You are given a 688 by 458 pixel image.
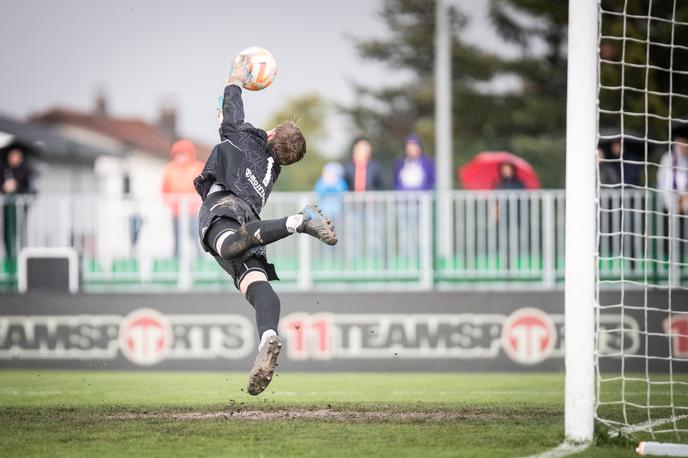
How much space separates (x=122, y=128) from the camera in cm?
7581

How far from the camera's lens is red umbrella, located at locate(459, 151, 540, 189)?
18.1 meters

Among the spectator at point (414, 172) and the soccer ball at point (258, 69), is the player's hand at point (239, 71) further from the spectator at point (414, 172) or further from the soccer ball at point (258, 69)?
Answer: the spectator at point (414, 172)

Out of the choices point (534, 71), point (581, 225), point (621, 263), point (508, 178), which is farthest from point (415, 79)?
point (581, 225)

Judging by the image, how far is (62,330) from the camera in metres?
14.9

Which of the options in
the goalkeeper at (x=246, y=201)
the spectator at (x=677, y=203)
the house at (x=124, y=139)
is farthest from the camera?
the house at (x=124, y=139)

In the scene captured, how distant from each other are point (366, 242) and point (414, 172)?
1.32 m

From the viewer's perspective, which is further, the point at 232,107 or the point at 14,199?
the point at 14,199

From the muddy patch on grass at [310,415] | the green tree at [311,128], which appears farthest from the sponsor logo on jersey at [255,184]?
the green tree at [311,128]

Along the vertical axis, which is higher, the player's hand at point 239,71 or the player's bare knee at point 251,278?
the player's hand at point 239,71

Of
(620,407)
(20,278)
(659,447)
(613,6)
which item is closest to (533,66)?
(613,6)

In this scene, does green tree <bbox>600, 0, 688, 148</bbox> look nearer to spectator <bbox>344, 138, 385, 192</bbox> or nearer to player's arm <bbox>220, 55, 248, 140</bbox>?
spectator <bbox>344, 138, 385, 192</bbox>

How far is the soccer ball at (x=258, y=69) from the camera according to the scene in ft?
28.5

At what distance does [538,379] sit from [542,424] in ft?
16.5

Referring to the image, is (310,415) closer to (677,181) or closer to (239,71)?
(239,71)
